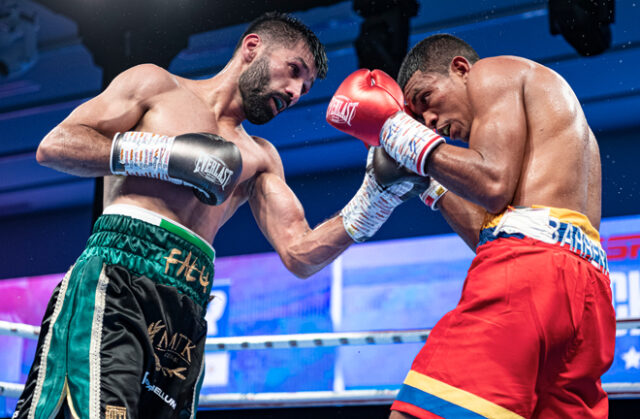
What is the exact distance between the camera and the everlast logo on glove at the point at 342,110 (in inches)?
77.7

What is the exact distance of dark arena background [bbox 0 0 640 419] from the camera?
176 inches

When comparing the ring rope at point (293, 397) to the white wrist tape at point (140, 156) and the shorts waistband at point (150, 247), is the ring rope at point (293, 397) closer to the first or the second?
the shorts waistband at point (150, 247)

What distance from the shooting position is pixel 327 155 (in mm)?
6574

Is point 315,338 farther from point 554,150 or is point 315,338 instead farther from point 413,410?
point 554,150

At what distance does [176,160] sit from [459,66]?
841 mm

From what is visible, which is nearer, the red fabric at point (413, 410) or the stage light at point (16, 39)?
the red fabric at point (413, 410)

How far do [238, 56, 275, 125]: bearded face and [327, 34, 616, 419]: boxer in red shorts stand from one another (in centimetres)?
63

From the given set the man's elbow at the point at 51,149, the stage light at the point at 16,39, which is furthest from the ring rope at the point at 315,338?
the stage light at the point at 16,39

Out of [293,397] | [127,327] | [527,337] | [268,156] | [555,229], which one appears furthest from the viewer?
[293,397]

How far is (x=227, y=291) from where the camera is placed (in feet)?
20.8

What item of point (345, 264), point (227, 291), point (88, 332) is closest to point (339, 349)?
point (345, 264)

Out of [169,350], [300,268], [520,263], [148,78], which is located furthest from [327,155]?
[520,263]

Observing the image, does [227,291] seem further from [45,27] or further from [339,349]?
[45,27]

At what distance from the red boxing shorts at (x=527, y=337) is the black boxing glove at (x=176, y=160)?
752 millimetres
